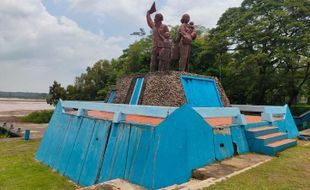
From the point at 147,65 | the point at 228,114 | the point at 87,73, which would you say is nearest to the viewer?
the point at 228,114

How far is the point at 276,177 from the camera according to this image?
466 centimetres

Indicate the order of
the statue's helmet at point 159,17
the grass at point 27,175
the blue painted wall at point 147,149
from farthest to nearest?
the statue's helmet at point 159,17, the grass at point 27,175, the blue painted wall at point 147,149

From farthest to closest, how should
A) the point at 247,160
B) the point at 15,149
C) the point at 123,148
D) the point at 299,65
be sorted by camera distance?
the point at 299,65 < the point at 15,149 < the point at 247,160 < the point at 123,148

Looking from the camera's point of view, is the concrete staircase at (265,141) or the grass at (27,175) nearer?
the grass at (27,175)

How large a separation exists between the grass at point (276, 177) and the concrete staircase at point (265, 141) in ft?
1.24

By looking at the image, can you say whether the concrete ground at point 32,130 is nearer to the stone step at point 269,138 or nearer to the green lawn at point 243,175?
the green lawn at point 243,175

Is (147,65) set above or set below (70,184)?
above

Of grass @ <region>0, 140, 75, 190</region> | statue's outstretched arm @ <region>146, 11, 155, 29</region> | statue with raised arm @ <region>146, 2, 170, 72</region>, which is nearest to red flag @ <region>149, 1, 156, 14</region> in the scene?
statue with raised arm @ <region>146, 2, 170, 72</region>

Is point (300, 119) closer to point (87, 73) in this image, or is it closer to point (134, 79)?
point (134, 79)

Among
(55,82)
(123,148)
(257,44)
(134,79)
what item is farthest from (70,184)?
(55,82)

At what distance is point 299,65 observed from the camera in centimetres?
1719

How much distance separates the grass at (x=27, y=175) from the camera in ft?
19.5

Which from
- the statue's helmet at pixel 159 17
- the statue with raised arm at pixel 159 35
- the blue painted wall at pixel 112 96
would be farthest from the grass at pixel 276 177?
the blue painted wall at pixel 112 96

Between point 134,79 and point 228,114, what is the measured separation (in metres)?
5.88
